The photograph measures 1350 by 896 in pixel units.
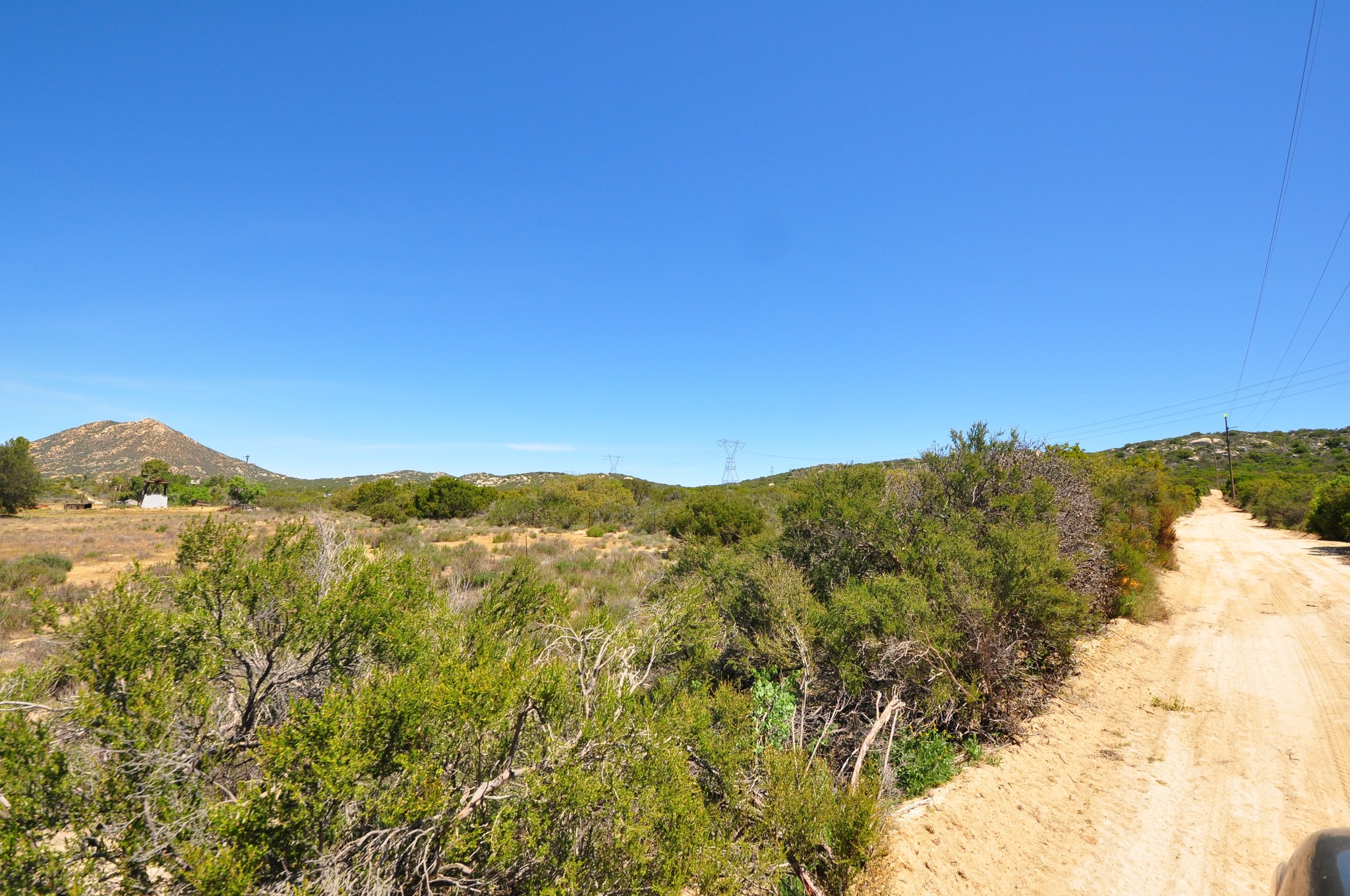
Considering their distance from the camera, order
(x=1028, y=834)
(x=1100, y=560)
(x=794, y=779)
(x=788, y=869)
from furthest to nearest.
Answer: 1. (x=1100, y=560)
2. (x=1028, y=834)
3. (x=794, y=779)
4. (x=788, y=869)

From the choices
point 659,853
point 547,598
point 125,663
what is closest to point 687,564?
point 547,598

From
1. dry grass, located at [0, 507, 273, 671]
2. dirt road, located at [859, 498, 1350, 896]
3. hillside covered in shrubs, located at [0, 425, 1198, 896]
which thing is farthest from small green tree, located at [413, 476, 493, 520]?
dirt road, located at [859, 498, 1350, 896]

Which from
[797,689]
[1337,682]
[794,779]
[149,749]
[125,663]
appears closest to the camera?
[149,749]

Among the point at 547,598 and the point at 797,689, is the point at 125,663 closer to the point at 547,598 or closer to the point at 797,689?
the point at 547,598

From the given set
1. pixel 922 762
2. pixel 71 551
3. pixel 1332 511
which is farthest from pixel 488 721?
Answer: pixel 1332 511

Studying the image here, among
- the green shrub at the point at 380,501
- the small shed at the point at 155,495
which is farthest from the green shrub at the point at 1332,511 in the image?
the small shed at the point at 155,495

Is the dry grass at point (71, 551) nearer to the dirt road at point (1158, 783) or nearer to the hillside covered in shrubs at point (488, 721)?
the hillside covered in shrubs at point (488, 721)

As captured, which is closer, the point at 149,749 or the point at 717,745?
the point at 149,749

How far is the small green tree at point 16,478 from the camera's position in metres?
36.7

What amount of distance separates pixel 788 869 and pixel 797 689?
9.67 ft

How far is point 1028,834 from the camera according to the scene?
4.97 m

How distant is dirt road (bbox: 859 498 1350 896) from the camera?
4418 millimetres

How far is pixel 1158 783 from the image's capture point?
563cm

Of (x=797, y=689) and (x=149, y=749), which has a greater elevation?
(x=149, y=749)
